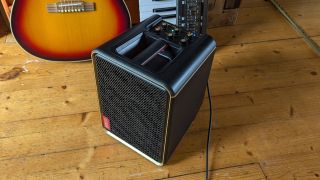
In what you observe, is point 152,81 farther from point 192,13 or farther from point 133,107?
point 192,13

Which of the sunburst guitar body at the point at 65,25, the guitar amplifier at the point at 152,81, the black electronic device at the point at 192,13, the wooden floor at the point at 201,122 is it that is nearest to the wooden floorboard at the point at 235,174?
the wooden floor at the point at 201,122

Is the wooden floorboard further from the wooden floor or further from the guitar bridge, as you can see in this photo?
the guitar bridge

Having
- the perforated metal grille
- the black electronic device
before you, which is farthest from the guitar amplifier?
the black electronic device

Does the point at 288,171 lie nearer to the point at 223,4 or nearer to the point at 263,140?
the point at 263,140

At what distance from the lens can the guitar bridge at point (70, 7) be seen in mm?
1150

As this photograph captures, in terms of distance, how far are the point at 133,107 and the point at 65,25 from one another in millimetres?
547

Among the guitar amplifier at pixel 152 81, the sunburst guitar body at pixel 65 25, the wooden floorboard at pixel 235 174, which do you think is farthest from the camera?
the sunburst guitar body at pixel 65 25

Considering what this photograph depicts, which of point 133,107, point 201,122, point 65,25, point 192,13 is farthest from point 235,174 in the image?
point 65,25

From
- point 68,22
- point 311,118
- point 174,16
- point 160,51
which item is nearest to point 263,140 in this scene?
point 311,118

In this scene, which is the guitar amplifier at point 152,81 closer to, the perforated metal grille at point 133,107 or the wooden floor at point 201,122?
the perforated metal grille at point 133,107

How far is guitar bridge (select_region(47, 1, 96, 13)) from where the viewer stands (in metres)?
1.15

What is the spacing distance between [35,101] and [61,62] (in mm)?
228

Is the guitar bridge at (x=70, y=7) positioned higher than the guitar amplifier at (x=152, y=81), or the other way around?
the guitar bridge at (x=70, y=7)

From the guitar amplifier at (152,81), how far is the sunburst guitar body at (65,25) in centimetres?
32
